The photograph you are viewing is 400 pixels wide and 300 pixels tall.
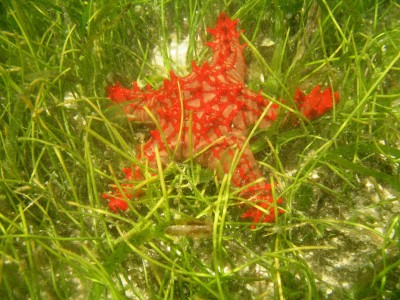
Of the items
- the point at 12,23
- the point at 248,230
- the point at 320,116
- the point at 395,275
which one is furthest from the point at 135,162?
the point at 395,275

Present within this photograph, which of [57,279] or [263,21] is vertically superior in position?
[263,21]

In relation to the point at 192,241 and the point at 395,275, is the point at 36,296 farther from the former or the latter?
the point at 395,275

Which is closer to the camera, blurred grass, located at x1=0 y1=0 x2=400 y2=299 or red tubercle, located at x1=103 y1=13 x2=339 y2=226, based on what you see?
blurred grass, located at x1=0 y1=0 x2=400 y2=299

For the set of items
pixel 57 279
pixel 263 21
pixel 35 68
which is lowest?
pixel 57 279

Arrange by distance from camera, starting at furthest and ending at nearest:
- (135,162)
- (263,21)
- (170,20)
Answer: (170,20), (263,21), (135,162)

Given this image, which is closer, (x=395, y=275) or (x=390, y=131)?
(x=395, y=275)

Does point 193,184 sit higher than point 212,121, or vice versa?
point 212,121

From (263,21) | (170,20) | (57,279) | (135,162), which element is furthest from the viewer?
(170,20)

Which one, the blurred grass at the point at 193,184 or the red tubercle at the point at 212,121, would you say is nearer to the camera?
the blurred grass at the point at 193,184
